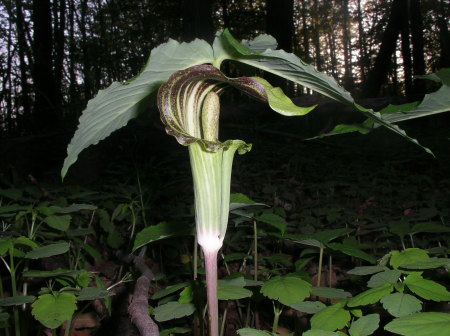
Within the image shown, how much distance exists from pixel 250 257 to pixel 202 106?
3.78 feet

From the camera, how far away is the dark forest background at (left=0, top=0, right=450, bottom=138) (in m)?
6.73

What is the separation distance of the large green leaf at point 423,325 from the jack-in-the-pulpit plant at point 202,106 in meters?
0.31

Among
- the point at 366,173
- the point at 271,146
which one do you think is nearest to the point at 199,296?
the point at 366,173

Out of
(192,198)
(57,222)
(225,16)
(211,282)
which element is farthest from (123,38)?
(211,282)

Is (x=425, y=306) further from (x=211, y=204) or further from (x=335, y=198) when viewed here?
(x=335, y=198)

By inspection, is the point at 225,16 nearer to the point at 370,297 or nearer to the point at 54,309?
the point at 54,309

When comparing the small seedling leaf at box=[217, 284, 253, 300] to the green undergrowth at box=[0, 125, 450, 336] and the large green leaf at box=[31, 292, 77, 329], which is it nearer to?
the green undergrowth at box=[0, 125, 450, 336]

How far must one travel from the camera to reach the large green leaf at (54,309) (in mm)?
1021

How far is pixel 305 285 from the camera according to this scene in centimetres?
109

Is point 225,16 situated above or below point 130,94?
above

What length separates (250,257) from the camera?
1.76m

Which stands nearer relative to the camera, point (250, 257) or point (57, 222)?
point (57, 222)

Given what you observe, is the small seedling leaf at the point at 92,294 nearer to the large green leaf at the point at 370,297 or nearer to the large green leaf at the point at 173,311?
the large green leaf at the point at 173,311

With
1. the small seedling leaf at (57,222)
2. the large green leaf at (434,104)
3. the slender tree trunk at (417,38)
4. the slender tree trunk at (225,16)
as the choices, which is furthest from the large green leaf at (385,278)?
the slender tree trunk at (225,16)
